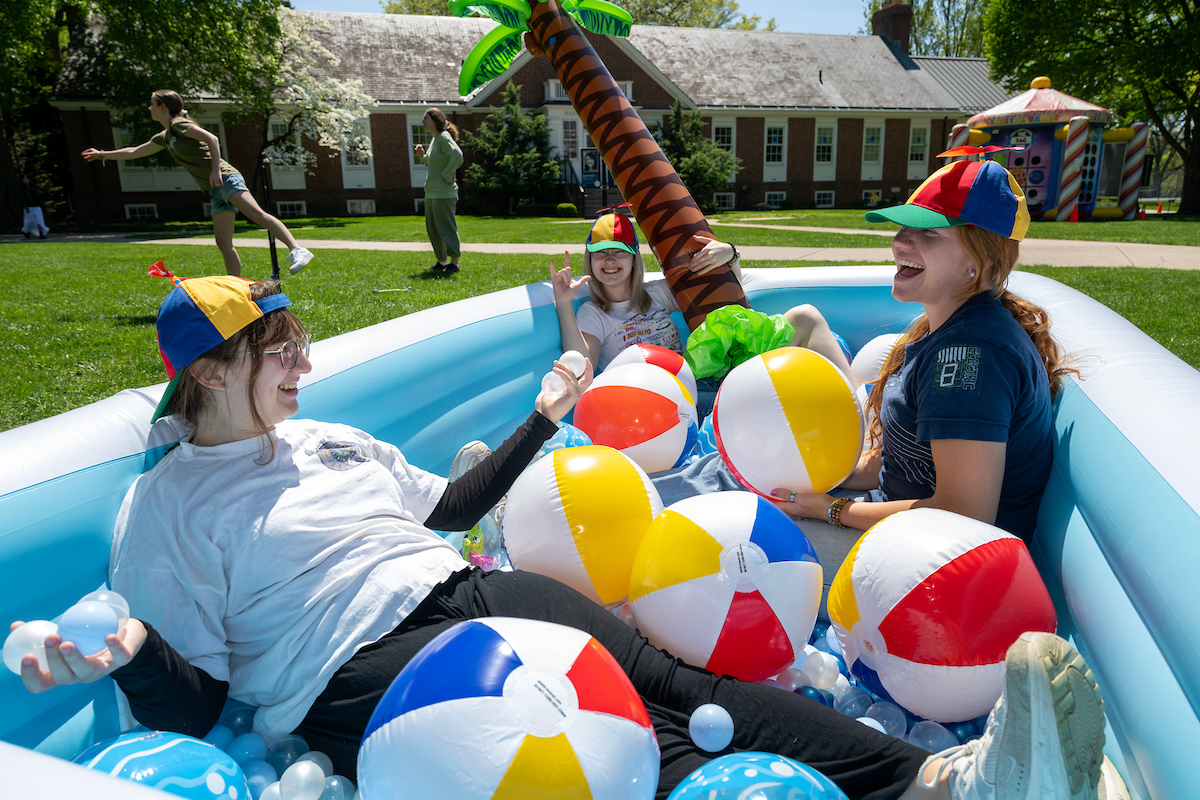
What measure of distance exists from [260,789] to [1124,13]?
28.9 meters

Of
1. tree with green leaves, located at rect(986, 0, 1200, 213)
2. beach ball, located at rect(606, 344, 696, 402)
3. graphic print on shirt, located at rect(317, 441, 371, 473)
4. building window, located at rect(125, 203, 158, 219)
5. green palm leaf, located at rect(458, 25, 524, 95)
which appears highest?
tree with green leaves, located at rect(986, 0, 1200, 213)

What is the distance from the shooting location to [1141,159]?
723 inches

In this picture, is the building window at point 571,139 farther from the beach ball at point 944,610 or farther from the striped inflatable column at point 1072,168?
the beach ball at point 944,610

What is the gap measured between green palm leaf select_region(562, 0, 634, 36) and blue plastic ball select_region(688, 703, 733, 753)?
4863mm

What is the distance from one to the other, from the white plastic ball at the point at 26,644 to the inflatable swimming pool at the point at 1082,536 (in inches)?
7.8

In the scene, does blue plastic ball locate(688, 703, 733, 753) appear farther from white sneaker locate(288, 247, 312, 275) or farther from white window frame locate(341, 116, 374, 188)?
white window frame locate(341, 116, 374, 188)

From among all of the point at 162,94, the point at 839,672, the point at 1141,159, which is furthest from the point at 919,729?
the point at 1141,159

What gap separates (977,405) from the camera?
199 centimetres

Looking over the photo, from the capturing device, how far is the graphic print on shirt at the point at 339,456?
197 centimetres

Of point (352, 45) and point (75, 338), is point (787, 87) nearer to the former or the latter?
point (352, 45)

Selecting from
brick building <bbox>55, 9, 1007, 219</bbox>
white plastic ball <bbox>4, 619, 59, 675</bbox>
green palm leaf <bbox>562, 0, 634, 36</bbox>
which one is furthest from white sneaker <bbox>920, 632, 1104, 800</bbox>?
brick building <bbox>55, 9, 1007, 219</bbox>

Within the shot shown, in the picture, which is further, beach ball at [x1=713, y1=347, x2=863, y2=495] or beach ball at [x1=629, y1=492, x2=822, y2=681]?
beach ball at [x1=713, y1=347, x2=863, y2=495]

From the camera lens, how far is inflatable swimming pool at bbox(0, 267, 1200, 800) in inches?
58.6

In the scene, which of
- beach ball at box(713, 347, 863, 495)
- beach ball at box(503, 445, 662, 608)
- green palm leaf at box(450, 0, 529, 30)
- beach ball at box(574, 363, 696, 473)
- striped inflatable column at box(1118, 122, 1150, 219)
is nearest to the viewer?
beach ball at box(503, 445, 662, 608)
